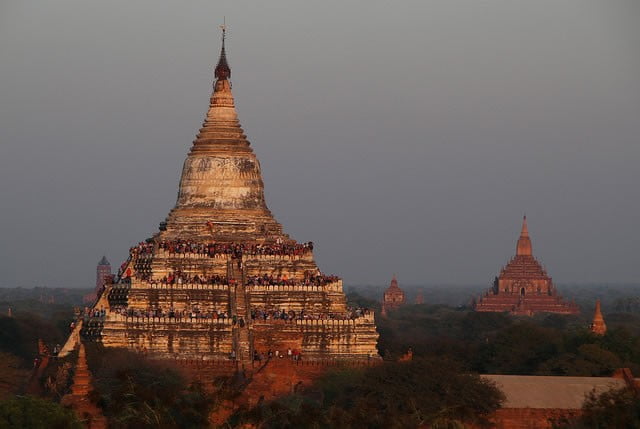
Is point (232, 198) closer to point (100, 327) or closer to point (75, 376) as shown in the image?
point (100, 327)

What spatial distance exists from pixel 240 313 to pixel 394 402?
14.0 meters

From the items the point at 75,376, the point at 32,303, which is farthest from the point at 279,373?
the point at 32,303

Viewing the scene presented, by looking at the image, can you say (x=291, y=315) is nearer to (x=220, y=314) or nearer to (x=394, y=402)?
(x=220, y=314)

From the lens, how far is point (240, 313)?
72188 mm

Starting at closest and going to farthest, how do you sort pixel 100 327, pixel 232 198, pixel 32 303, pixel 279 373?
pixel 279 373 → pixel 100 327 → pixel 232 198 → pixel 32 303

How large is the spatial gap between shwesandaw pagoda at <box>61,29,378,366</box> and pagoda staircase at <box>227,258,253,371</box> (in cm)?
3

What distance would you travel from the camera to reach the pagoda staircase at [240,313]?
68875 mm

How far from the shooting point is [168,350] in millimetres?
70125

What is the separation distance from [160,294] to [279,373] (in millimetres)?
7544

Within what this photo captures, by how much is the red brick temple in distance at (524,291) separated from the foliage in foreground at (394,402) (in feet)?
354

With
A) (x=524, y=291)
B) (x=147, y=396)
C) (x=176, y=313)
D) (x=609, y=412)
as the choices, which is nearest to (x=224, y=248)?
(x=176, y=313)

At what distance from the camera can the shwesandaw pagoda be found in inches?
2771

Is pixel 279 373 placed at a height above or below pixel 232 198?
below

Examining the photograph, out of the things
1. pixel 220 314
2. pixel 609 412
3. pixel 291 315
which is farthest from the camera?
pixel 291 315
